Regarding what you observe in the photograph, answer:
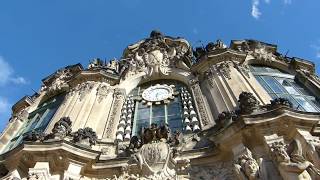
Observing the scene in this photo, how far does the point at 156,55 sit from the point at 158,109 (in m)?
4.59

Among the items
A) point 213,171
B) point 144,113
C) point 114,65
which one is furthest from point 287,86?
point 114,65

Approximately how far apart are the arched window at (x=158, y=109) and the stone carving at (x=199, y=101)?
210 mm

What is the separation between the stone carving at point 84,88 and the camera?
566 inches

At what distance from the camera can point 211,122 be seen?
1174 centimetres

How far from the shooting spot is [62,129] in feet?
34.8

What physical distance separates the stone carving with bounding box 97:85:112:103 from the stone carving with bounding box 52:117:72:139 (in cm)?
294

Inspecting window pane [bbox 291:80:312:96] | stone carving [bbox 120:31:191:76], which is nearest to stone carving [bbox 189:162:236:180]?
window pane [bbox 291:80:312:96]

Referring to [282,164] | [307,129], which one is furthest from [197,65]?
[282,164]

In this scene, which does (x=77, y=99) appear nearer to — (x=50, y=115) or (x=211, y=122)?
(x=50, y=115)

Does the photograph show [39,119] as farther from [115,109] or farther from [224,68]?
[224,68]

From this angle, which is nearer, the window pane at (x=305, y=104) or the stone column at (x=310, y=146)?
the stone column at (x=310, y=146)

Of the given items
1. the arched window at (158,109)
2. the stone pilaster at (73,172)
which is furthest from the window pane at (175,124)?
the stone pilaster at (73,172)

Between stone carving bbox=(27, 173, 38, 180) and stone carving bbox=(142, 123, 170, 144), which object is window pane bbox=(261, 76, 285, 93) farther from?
stone carving bbox=(27, 173, 38, 180)

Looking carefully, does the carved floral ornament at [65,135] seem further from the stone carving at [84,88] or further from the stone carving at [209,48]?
the stone carving at [209,48]
